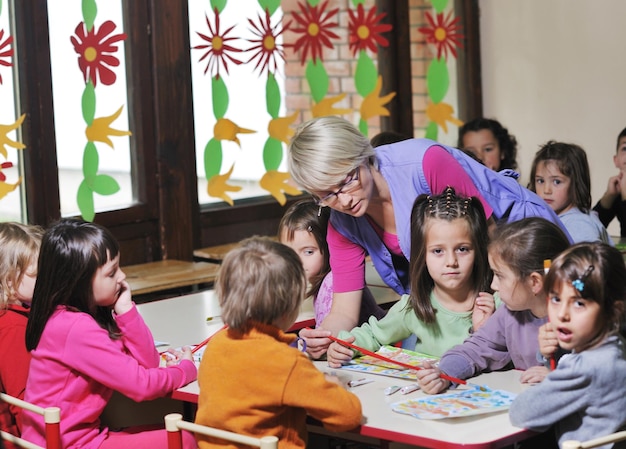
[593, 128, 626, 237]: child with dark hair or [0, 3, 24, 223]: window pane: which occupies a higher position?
[0, 3, 24, 223]: window pane

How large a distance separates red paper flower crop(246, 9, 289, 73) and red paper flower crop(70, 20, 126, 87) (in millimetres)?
678

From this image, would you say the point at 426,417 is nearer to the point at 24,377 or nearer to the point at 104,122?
the point at 24,377

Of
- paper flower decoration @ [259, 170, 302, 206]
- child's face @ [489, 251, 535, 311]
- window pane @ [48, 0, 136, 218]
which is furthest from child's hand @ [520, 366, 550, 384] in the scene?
paper flower decoration @ [259, 170, 302, 206]

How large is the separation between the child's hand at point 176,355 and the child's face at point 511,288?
2.67 ft

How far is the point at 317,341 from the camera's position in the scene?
2.64 meters

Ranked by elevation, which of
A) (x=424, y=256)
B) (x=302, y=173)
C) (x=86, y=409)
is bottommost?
(x=86, y=409)

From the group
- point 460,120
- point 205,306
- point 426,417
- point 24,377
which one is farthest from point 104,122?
point 426,417

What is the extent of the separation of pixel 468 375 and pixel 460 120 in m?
3.30

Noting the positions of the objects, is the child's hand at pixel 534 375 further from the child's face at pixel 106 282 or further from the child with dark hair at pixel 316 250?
the child's face at pixel 106 282

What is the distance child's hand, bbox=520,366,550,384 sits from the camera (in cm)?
231

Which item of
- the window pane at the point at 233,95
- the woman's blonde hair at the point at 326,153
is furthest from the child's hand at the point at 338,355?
the window pane at the point at 233,95

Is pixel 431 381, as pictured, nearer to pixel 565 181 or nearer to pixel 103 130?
pixel 565 181

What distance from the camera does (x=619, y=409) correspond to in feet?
6.68

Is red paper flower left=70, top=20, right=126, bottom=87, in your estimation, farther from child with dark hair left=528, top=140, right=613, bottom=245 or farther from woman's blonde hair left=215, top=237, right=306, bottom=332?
woman's blonde hair left=215, top=237, right=306, bottom=332
